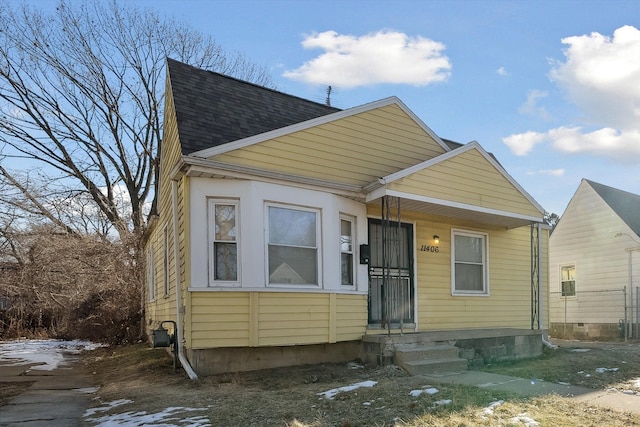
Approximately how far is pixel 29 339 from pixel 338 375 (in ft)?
58.5

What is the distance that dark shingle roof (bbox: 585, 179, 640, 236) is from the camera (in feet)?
54.9

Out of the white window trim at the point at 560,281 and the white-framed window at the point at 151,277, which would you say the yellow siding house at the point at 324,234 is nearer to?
the white-framed window at the point at 151,277

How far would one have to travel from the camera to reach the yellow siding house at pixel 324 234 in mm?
7336

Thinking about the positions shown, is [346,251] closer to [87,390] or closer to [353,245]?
[353,245]

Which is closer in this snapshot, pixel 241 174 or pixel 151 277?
pixel 241 174

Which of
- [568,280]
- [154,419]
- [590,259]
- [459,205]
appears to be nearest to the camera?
[154,419]

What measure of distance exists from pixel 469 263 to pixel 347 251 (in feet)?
10.3

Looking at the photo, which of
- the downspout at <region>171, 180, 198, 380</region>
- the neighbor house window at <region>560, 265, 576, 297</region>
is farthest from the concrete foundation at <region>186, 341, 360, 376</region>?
the neighbor house window at <region>560, 265, 576, 297</region>

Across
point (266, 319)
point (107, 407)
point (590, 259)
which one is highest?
point (590, 259)

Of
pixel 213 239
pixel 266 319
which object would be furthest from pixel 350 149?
pixel 266 319

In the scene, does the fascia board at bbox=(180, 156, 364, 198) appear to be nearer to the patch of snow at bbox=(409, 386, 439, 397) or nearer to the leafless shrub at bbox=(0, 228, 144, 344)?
the patch of snow at bbox=(409, 386, 439, 397)

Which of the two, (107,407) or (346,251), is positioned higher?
(346,251)

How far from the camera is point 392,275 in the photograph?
925cm

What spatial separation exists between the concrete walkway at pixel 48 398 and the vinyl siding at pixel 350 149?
3.72 metres
